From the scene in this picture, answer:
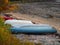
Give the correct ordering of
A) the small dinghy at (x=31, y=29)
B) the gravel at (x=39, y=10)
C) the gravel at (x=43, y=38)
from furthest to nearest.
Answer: the gravel at (x=39, y=10) < the small dinghy at (x=31, y=29) < the gravel at (x=43, y=38)

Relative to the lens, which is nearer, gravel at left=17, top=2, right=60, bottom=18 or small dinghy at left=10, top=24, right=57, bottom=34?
small dinghy at left=10, top=24, right=57, bottom=34

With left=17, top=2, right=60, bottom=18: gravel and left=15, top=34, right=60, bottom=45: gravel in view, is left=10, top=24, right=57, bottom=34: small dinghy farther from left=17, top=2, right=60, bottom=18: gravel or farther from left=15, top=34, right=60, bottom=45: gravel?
left=17, top=2, right=60, bottom=18: gravel

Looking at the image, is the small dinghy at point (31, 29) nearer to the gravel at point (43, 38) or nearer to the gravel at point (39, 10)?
the gravel at point (43, 38)

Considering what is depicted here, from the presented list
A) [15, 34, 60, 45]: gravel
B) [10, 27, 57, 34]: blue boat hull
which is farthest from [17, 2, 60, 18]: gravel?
[15, 34, 60, 45]: gravel

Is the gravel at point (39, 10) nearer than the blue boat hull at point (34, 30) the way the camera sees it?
No

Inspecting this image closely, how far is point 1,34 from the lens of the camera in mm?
6039

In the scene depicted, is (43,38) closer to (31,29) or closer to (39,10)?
(31,29)

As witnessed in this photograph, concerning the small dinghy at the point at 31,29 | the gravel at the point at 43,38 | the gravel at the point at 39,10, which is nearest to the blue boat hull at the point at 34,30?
the small dinghy at the point at 31,29

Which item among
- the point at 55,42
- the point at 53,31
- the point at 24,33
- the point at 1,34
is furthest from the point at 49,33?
the point at 1,34

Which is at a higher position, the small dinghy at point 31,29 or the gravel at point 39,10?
the small dinghy at point 31,29

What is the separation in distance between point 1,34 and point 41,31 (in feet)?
17.5

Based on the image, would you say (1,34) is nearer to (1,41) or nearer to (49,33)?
(1,41)

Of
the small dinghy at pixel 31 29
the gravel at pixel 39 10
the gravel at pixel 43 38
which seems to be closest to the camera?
the gravel at pixel 43 38

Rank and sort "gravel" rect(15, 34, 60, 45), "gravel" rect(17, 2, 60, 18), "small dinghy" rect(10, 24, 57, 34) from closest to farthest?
1. "gravel" rect(15, 34, 60, 45)
2. "small dinghy" rect(10, 24, 57, 34)
3. "gravel" rect(17, 2, 60, 18)
